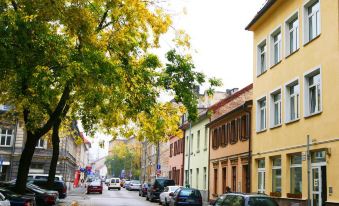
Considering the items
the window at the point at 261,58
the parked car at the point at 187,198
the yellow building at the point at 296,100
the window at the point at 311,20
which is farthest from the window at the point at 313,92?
the parked car at the point at 187,198

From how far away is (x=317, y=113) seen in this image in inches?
753

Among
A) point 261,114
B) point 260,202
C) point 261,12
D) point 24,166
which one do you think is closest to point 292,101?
point 261,114

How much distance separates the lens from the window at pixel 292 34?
22234 mm

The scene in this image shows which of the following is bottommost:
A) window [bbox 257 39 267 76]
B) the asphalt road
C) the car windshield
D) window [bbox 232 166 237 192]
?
the asphalt road

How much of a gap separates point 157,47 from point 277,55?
7.99 meters

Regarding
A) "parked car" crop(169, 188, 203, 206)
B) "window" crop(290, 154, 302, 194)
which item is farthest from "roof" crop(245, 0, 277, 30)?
"parked car" crop(169, 188, 203, 206)

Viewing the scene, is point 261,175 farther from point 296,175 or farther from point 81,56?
point 81,56

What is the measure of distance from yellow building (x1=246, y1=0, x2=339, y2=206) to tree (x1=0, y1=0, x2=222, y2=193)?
185 inches

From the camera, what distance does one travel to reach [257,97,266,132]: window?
26.2 metres

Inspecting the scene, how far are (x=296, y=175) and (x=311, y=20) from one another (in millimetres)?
6885

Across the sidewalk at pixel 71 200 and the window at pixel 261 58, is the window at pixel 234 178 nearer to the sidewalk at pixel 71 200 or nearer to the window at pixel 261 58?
the window at pixel 261 58

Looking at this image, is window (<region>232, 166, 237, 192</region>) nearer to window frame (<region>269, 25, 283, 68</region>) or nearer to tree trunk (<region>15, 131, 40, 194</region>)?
window frame (<region>269, 25, 283, 68</region>)

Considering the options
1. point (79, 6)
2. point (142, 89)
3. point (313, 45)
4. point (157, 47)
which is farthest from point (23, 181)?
point (313, 45)

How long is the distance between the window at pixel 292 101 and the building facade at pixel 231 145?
459 cm
